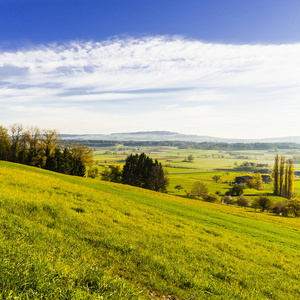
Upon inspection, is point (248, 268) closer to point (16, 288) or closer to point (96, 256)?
point (96, 256)

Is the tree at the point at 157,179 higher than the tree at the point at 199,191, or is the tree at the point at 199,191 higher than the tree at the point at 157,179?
the tree at the point at 157,179

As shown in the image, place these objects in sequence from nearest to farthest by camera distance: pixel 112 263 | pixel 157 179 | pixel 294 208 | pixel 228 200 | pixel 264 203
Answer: pixel 112 263
pixel 294 208
pixel 264 203
pixel 157 179
pixel 228 200

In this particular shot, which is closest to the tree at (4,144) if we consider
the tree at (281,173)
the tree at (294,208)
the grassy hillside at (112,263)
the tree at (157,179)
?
the tree at (157,179)

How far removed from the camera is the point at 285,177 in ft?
410

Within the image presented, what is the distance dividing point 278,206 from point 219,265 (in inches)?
3421

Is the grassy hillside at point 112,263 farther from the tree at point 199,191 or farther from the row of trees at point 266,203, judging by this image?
the tree at point 199,191

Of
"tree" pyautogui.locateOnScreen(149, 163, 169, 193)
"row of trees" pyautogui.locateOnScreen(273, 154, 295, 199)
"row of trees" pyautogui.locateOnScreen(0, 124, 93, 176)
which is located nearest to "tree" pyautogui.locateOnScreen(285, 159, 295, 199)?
"row of trees" pyautogui.locateOnScreen(273, 154, 295, 199)

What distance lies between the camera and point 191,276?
9.74 m

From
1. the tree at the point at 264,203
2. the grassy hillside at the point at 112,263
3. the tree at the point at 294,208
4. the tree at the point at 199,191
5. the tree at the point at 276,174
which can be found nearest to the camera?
the grassy hillside at the point at 112,263

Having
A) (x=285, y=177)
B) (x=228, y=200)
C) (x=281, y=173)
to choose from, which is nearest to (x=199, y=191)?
(x=228, y=200)

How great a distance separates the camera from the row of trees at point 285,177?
124 metres

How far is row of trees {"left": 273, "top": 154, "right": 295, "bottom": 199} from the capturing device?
124 metres

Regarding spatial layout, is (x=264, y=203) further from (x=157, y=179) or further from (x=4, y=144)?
(x=4, y=144)

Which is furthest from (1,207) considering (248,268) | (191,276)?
(248,268)
